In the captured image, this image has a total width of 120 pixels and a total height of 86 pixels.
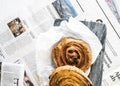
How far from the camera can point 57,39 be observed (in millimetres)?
631

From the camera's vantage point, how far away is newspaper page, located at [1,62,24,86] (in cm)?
65

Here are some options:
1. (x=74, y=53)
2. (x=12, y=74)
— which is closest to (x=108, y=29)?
(x=74, y=53)

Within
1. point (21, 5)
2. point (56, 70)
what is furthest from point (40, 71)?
point (21, 5)

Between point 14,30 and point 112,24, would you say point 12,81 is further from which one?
point 112,24

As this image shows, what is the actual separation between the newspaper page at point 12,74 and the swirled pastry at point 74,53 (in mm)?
92

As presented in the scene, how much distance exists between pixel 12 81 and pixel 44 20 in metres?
0.15

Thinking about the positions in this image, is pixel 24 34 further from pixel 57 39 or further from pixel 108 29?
pixel 108 29

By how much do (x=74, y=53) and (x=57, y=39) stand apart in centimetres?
5

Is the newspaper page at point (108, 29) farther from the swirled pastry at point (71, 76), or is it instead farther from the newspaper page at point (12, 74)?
A: the newspaper page at point (12, 74)

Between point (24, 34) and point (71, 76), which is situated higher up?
point (24, 34)

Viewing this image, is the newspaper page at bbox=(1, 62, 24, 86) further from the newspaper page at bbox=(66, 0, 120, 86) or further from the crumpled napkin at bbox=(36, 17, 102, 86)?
the newspaper page at bbox=(66, 0, 120, 86)

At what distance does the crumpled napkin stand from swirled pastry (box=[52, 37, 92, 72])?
0.01 meters

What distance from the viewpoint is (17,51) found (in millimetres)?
648

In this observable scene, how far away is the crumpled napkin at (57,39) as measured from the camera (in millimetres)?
619
